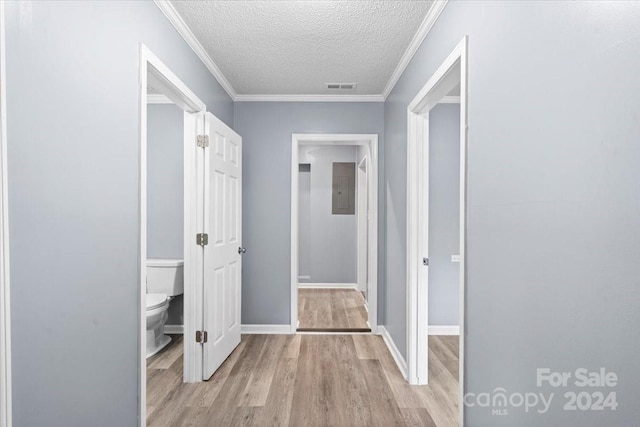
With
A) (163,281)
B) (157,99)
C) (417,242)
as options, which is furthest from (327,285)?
(157,99)

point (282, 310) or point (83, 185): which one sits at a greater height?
point (83, 185)

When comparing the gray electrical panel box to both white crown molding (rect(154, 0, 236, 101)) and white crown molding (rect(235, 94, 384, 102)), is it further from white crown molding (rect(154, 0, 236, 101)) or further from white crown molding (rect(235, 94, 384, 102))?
white crown molding (rect(154, 0, 236, 101))

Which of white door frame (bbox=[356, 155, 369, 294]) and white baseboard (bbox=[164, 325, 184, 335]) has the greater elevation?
white door frame (bbox=[356, 155, 369, 294])

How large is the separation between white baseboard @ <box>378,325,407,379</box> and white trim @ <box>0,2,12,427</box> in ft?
7.85

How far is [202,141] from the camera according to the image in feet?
8.37

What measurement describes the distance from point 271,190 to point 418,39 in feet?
6.55

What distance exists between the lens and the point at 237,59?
2.77 metres

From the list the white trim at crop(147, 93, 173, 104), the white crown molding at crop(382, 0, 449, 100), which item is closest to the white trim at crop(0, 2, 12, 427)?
the white crown molding at crop(382, 0, 449, 100)

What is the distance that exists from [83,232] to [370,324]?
306 centimetres

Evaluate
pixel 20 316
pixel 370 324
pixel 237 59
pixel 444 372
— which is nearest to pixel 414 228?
pixel 444 372

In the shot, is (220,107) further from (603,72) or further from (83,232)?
(603,72)

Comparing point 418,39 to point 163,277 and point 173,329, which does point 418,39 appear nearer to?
point 163,277

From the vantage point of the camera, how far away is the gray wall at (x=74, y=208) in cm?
106

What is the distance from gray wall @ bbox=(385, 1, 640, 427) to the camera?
785 millimetres
